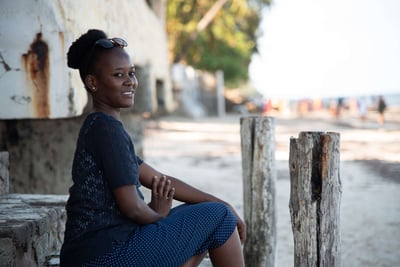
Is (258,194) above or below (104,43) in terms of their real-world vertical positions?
below

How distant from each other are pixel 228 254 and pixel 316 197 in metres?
0.69

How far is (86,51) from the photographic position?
188 centimetres

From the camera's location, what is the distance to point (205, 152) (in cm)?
1030

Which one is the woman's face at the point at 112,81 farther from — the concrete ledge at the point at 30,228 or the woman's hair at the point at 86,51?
the concrete ledge at the point at 30,228

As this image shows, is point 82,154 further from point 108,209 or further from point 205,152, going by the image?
point 205,152

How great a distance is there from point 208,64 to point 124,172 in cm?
2597

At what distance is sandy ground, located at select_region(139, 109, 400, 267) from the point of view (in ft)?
14.1

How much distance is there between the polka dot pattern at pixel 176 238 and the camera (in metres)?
1.69

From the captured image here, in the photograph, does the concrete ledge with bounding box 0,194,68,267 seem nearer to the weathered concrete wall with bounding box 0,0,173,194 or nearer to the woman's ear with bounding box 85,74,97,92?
the weathered concrete wall with bounding box 0,0,173,194

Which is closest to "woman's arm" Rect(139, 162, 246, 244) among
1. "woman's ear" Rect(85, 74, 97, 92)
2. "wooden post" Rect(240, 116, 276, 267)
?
"woman's ear" Rect(85, 74, 97, 92)

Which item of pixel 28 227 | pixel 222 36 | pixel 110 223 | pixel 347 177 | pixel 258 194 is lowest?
pixel 347 177

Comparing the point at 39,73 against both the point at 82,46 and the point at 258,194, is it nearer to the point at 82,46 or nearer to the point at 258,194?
the point at 82,46

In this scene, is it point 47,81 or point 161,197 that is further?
point 47,81

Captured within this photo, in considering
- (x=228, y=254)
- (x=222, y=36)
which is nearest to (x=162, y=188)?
(x=228, y=254)
